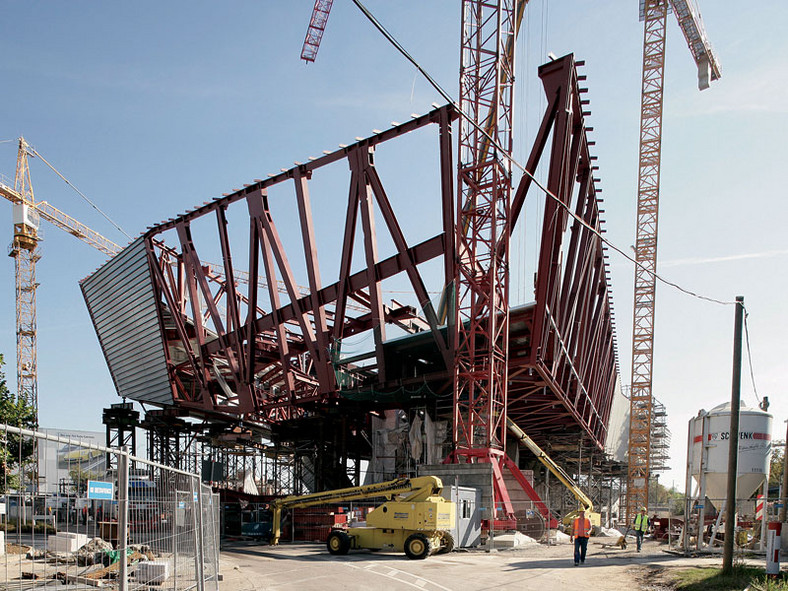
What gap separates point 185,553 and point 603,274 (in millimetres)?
45779

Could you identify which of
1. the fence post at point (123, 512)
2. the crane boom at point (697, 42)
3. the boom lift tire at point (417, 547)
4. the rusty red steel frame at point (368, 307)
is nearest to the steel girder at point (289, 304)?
the rusty red steel frame at point (368, 307)

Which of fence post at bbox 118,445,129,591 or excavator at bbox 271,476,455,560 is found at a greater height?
fence post at bbox 118,445,129,591

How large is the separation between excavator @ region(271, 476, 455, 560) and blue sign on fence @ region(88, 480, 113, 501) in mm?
14942

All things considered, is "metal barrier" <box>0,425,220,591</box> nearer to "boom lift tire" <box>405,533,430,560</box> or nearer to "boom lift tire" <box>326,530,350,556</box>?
"boom lift tire" <box>405,533,430,560</box>

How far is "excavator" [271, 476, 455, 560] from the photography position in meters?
22.6

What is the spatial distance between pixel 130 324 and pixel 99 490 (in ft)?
141

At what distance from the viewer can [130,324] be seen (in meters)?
49.0

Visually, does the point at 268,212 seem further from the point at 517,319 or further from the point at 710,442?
the point at 710,442

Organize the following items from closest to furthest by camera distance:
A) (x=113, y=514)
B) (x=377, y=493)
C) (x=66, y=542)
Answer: (x=113, y=514)
(x=66, y=542)
(x=377, y=493)

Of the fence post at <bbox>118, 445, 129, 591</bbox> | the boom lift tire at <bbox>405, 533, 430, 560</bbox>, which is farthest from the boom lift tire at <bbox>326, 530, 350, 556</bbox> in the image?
the fence post at <bbox>118, 445, 129, 591</bbox>

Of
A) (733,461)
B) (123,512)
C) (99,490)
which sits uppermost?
(99,490)

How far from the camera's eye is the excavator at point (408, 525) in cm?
2258

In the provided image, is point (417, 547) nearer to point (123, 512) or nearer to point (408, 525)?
point (408, 525)

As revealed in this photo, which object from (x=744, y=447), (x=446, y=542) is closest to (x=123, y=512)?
(x=446, y=542)
